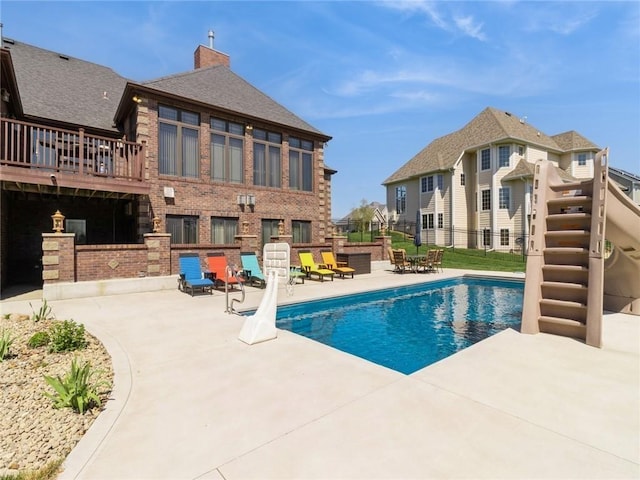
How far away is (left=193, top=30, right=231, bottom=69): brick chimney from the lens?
1795cm

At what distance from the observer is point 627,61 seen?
885 cm

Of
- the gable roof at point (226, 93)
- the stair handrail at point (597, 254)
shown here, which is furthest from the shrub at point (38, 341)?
the gable roof at point (226, 93)

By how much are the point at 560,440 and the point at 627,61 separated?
1128cm

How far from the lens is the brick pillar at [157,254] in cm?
1065

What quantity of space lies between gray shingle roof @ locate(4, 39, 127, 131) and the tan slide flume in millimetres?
16735

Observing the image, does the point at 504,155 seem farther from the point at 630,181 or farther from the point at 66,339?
the point at 66,339

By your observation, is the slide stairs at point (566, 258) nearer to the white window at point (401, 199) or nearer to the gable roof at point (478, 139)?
the gable roof at point (478, 139)

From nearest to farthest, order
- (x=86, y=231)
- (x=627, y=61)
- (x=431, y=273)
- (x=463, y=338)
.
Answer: (x=463, y=338), (x=627, y=61), (x=86, y=231), (x=431, y=273)

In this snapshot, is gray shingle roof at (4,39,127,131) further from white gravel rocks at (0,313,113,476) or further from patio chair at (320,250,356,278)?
white gravel rocks at (0,313,113,476)

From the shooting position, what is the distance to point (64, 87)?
49.7ft

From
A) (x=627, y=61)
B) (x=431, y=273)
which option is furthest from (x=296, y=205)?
(x=627, y=61)

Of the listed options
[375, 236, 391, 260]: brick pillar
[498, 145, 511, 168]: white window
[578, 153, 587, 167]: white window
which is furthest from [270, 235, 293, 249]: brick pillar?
[578, 153, 587, 167]: white window

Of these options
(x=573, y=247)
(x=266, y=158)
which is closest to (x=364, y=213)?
Answer: (x=266, y=158)

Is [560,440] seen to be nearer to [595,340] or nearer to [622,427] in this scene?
[622,427]
